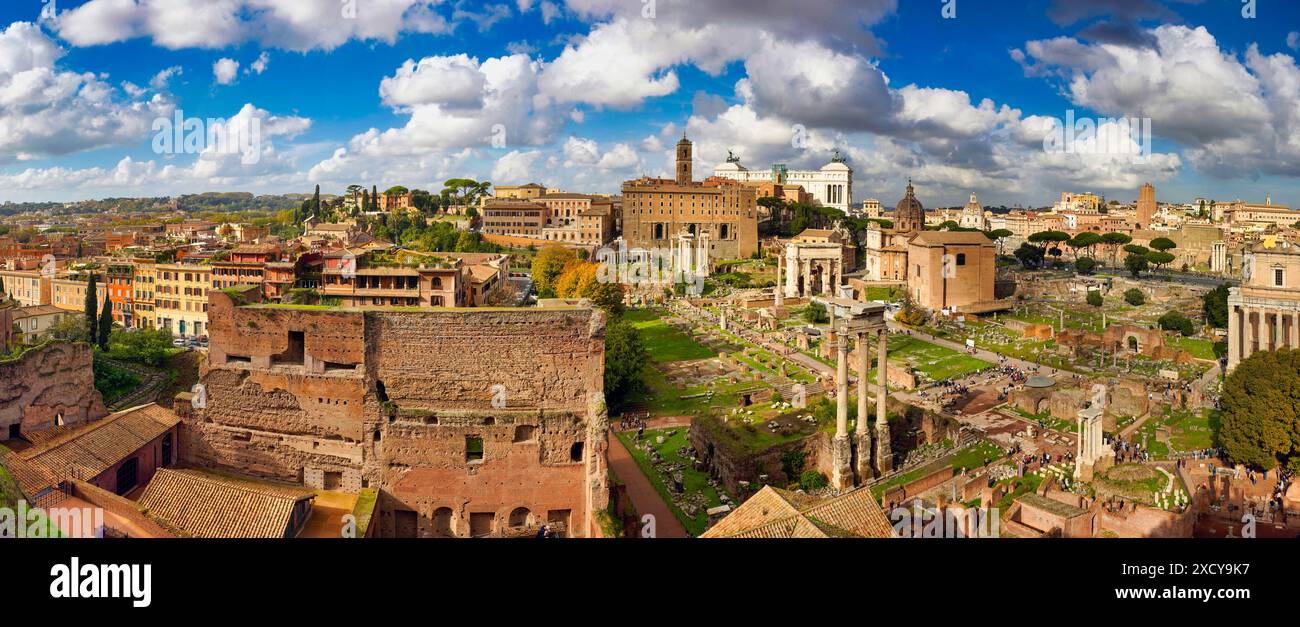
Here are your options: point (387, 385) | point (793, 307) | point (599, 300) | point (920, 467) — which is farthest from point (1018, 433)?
point (793, 307)

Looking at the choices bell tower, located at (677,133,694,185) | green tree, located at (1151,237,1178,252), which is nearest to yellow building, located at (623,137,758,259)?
bell tower, located at (677,133,694,185)

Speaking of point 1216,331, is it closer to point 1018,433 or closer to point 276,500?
point 1018,433

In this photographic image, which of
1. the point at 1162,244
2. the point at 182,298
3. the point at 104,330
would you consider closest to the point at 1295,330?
the point at 1162,244

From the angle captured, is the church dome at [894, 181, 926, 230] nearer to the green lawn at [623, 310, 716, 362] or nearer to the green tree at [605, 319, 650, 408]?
the green lawn at [623, 310, 716, 362]

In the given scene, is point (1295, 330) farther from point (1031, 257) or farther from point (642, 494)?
point (1031, 257)

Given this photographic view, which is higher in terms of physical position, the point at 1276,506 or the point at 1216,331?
the point at 1216,331

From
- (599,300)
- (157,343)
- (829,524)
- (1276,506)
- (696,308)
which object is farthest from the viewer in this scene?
(696,308)

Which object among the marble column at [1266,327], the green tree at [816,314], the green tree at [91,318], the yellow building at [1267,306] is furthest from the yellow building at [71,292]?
the marble column at [1266,327]
